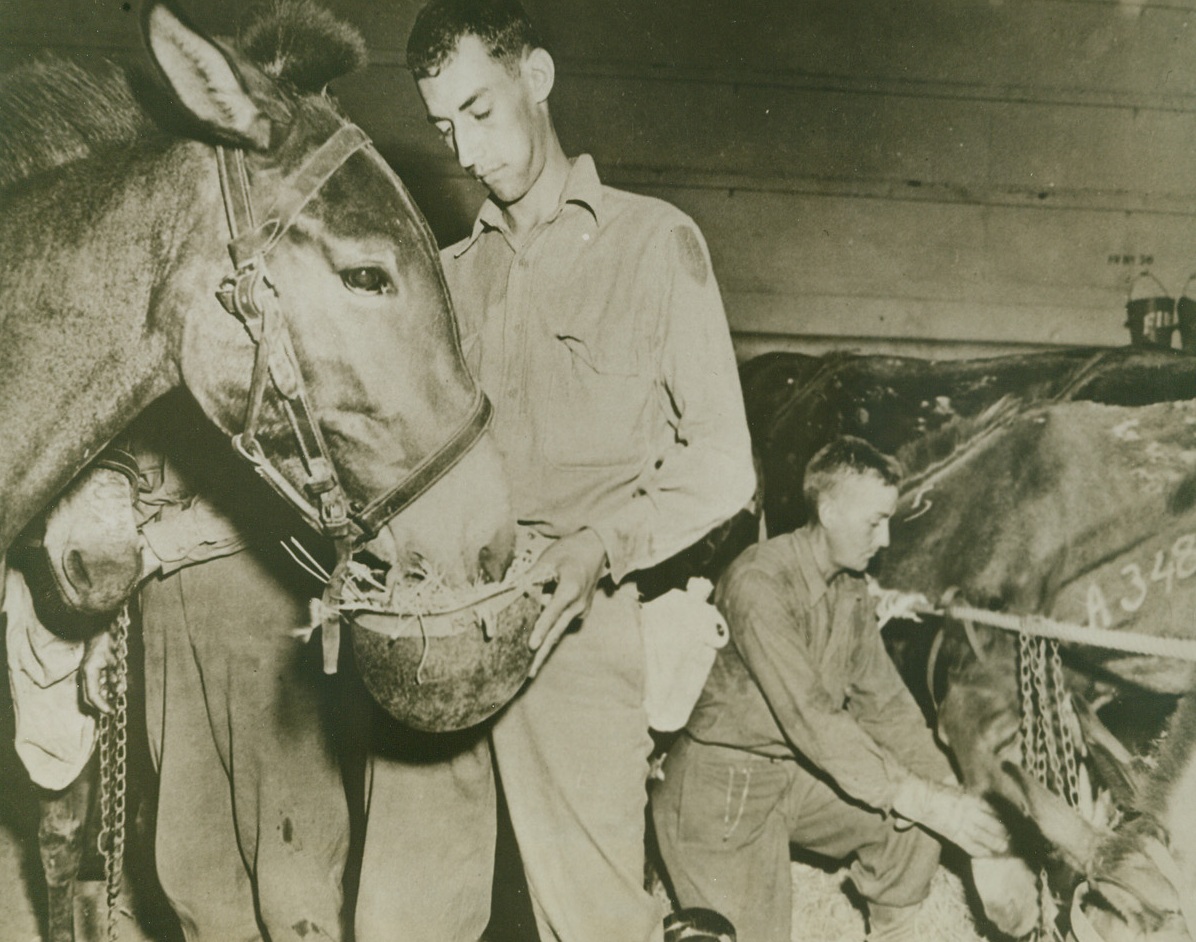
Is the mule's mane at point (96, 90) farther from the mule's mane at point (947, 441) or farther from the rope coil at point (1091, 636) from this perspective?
the rope coil at point (1091, 636)

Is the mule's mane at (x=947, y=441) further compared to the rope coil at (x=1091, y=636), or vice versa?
the mule's mane at (x=947, y=441)

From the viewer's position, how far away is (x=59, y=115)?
1294 millimetres

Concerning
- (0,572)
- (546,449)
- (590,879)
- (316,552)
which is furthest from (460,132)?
(590,879)

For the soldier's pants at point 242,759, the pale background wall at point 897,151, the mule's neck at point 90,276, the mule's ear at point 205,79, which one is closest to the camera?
the mule's ear at point 205,79

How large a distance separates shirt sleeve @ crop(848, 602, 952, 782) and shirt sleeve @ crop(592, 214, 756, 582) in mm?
529

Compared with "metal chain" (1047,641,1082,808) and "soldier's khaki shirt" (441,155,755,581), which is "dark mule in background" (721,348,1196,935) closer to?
"metal chain" (1047,641,1082,808)

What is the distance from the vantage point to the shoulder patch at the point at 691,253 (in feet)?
4.76

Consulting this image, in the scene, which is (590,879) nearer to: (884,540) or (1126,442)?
(884,540)

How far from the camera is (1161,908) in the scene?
5.48ft

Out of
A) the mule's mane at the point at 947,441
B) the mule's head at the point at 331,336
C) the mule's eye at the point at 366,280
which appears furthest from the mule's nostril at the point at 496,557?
the mule's mane at the point at 947,441

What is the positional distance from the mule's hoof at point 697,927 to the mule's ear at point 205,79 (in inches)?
57.1

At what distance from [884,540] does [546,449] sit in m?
0.73

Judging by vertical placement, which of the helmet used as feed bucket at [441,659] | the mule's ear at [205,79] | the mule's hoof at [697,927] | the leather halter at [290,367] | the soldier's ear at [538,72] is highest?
the soldier's ear at [538,72]

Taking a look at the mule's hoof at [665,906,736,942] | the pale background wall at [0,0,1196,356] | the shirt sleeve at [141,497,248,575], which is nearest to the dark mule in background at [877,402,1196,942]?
the pale background wall at [0,0,1196,356]
